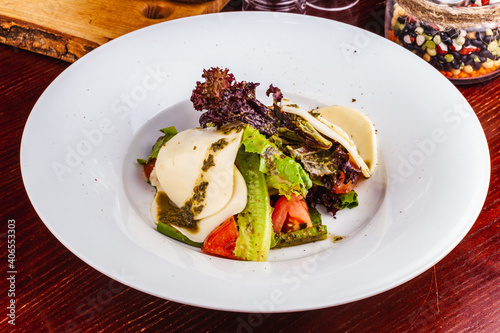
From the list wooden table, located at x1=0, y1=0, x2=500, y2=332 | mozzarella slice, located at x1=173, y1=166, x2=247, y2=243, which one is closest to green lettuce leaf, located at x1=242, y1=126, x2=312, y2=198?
mozzarella slice, located at x1=173, y1=166, x2=247, y2=243

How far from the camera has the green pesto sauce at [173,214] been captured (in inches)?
86.5

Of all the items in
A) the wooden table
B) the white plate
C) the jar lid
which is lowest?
the wooden table

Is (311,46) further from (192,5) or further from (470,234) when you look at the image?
(470,234)

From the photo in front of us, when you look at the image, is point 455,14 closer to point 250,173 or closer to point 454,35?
point 454,35

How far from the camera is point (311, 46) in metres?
2.93

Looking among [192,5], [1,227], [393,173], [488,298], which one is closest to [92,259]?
[1,227]

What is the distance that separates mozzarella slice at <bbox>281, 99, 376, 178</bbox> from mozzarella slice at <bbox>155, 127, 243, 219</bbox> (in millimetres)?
287

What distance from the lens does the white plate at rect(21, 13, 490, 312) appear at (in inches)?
73.6

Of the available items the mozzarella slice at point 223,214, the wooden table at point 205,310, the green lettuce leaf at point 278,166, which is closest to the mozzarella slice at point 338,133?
the green lettuce leaf at point 278,166

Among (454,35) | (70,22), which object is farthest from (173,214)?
(454,35)

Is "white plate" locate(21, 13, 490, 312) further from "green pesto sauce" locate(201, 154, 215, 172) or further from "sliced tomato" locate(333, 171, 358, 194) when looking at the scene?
"green pesto sauce" locate(201, 154, 215, 172)

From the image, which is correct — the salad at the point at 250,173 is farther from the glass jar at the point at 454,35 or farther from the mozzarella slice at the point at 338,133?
the glass jar at the point at 454,35

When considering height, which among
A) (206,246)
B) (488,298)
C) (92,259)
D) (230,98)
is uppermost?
(230,98)

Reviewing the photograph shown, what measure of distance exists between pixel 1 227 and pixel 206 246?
3.12 ft
